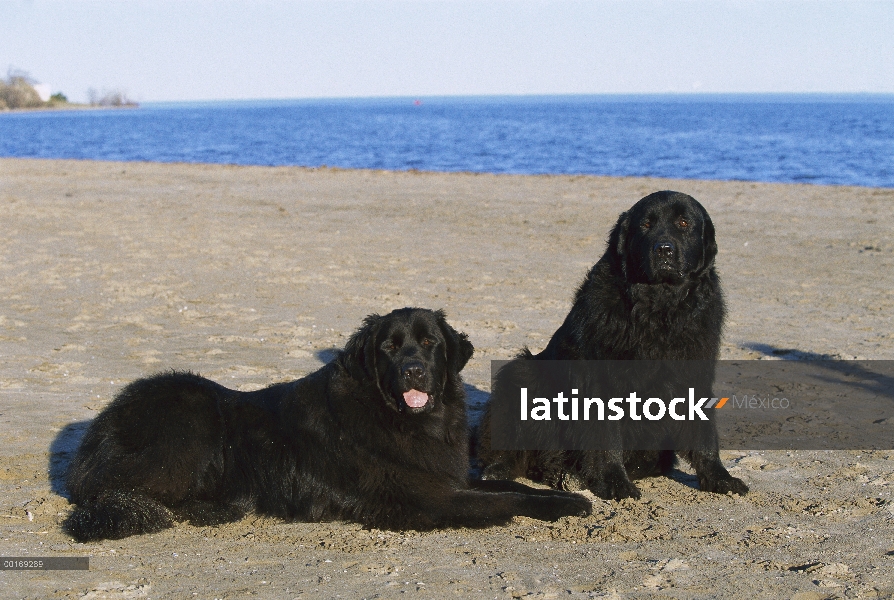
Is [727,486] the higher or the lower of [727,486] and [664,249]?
the lower

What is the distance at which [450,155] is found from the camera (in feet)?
134

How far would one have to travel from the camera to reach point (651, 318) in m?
5.15

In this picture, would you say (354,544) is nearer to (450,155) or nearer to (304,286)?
(304,286)

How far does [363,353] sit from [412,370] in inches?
12.0

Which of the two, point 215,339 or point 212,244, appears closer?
point 215,339

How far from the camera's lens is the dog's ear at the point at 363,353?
4684 millimetres

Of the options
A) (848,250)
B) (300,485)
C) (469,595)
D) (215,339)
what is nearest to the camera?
(469,595)

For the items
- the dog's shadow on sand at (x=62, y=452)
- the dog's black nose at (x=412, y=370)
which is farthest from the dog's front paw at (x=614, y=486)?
the dog's shadow on sand at (x=62, y=452)

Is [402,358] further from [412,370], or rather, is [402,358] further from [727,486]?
[727,486]

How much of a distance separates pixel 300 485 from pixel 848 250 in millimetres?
10355

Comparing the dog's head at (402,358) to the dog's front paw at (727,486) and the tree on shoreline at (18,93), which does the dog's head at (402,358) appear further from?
the tree on shoreline at (18,93)

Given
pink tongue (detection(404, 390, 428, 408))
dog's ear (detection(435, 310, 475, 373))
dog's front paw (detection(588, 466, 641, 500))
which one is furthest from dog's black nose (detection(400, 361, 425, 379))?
dog's front paw (detection(588, 466, 641, 500))

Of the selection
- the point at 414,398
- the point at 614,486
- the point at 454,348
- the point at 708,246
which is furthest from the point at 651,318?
the point at 414,398

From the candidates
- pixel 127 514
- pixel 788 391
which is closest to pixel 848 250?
pixel 788 391
